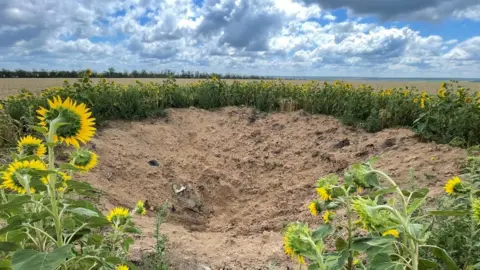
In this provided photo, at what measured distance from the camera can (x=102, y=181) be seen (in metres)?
4.71

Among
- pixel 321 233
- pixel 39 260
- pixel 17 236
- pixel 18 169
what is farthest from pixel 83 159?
pixel 321 233

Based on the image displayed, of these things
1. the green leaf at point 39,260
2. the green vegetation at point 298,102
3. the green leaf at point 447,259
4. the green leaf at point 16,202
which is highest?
the green leaf at point 16,202

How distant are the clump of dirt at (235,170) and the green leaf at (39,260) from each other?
189 cm

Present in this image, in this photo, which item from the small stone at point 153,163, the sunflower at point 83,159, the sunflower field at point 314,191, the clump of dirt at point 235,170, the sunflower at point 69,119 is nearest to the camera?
the sunflower field at point 314,191

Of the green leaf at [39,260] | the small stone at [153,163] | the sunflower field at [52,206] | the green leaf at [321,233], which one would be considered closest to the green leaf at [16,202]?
the sunflower field at [52,206]

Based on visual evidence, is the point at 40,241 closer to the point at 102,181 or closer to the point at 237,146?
the point at 102,181

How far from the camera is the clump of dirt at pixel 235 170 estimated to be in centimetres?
353

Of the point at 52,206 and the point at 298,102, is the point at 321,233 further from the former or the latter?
the point at 298,102

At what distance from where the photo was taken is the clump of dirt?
3527mm

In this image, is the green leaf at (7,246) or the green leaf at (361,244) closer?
the green leaf at (361,244)

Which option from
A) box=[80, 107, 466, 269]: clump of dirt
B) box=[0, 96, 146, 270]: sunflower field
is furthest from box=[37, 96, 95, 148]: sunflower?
box=[80, 107, 466, 269]: clump of dirt

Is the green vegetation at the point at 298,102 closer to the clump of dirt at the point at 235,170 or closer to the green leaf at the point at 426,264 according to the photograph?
the clump of dirt at the point at 235,170

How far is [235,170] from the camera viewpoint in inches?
235

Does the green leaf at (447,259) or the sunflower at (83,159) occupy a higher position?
the sunflower at (83,159)
